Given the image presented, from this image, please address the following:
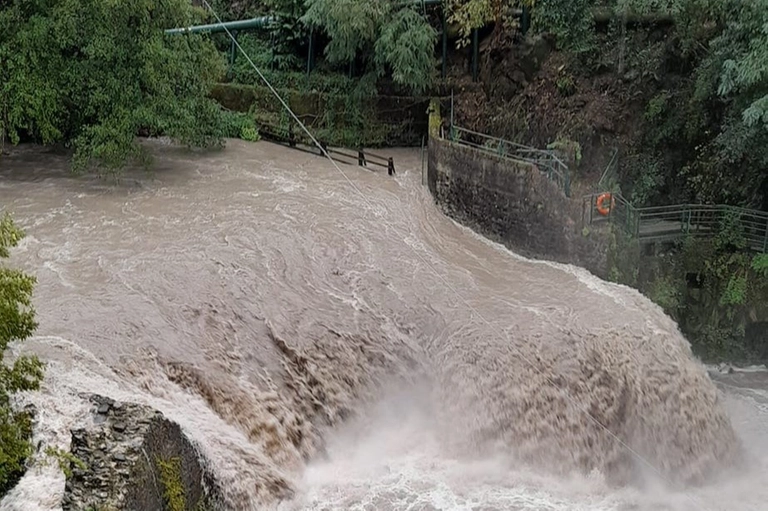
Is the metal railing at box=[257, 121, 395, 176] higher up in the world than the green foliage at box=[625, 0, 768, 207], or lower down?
lower down

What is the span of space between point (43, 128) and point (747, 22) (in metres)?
14.1

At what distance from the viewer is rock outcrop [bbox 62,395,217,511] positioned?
26.2ft

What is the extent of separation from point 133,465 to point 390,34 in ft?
51.4

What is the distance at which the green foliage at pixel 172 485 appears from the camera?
8797 millimetres

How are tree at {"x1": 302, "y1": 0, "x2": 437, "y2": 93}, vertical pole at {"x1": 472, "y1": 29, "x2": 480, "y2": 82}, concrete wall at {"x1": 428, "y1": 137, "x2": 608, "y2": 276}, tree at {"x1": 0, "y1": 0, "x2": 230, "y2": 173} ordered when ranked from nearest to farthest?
concrete wall at {"x1": 428, "y1": 137, "x2": 608, "y2": 276}
tree at {"x1": 0, "y1": 0, "x2": 230, "y2": 173}
tree at {"x1": 302, "y1": 0, "x2": 437, "y2": 93}
vertical pole at {"x1": 472, "y1": 29, "x2": 480, "y2": 82}

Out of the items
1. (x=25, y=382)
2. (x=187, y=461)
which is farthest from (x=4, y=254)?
(x=187, y=461)

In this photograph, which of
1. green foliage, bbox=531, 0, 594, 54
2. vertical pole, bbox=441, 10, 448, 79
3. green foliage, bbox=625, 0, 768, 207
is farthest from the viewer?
vertical pole, bbox=441, 10, 448, 79

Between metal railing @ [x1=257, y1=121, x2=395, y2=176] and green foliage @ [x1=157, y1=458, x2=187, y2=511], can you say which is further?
metal railing @ [x1=257, y1=121, x2=395, y2=176]

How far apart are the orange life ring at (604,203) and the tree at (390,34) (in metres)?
7.71

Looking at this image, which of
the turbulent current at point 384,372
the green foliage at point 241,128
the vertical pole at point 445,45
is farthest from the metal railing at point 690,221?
the green foliage at point 241,128

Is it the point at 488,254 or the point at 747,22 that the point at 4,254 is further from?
the point at 747,22

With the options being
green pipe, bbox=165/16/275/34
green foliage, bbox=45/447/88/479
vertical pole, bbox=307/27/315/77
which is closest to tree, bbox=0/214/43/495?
green foliage, bbox=45/447/88/479

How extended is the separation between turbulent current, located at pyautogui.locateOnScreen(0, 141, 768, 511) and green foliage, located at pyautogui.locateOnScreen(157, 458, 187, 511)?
0.89m

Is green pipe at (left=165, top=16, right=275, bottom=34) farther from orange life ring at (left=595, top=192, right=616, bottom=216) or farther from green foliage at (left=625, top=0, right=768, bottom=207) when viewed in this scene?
orange life ring at (left=595, top=192, right=616, bottom=216)
